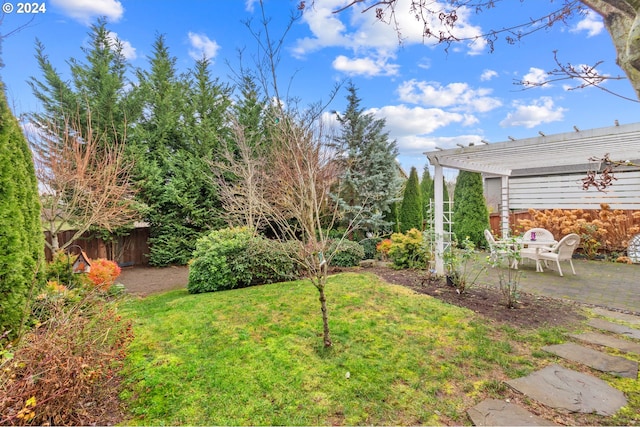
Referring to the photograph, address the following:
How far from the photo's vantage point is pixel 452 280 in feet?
16.9

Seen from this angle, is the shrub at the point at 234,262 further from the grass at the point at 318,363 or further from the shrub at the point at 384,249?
the shrub at the point at 384,249

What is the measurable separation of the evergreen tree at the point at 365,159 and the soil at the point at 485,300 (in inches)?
117

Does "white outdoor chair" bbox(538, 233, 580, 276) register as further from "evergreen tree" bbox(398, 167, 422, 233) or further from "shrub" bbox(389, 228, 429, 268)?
"evergreen tree" bbox(398, 167, 422, 233)

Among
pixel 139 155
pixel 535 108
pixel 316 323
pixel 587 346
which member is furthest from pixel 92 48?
pixel 587 346

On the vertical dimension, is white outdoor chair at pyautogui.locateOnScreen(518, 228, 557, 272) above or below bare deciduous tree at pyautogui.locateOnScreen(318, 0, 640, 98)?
below

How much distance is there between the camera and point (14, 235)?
263 cm

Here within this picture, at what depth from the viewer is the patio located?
4656mm

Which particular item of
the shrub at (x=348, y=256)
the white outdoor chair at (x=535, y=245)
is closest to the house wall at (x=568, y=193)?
the white outdoor chair at (x=535, y=245)

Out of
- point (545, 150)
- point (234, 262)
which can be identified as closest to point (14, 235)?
point (234, 262)

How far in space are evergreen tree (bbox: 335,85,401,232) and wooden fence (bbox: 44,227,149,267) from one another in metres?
7.03

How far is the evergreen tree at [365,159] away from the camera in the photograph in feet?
31.5

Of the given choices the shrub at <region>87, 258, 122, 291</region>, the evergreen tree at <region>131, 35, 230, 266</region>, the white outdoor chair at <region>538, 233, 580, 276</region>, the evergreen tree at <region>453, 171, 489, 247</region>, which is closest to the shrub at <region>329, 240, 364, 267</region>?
the white outdoor chair at <region>538, 233, 580, 276</region>

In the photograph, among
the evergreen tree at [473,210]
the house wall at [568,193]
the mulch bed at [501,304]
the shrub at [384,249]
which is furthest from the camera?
the evergreen tree at [473,210]

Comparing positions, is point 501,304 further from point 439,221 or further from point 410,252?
point 410,252
